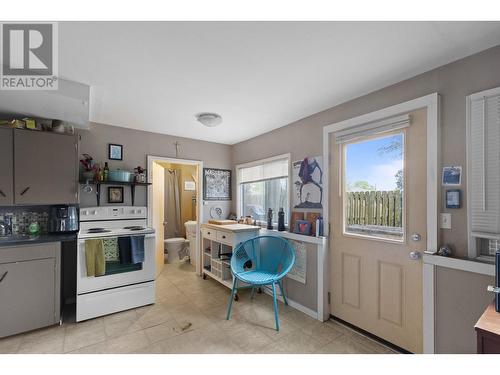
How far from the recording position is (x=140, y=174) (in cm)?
314

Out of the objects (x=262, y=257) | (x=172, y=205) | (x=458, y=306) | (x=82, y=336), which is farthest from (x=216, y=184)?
(x=458, y=306)

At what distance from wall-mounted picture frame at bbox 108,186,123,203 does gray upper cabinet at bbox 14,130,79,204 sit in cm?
48

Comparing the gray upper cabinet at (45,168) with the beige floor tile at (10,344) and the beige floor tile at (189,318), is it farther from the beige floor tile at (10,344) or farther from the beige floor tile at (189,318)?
the beige floor tile at (189,318)

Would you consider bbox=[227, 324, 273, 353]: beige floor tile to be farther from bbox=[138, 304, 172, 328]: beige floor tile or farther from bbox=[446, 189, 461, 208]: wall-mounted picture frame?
bbox=[446, 189, 461, 208]: wall-mounted picture frame

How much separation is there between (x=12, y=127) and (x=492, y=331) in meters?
3.76

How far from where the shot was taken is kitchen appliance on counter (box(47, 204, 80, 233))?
2500mm

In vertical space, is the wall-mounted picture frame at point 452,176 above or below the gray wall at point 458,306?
above

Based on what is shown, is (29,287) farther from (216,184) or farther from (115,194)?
(216,184)

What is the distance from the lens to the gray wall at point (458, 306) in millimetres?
1436

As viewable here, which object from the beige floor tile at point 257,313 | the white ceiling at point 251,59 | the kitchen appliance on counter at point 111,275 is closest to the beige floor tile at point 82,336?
the kitchen appliance on counter at point 111,275

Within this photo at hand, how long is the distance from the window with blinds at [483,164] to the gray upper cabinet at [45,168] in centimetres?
352

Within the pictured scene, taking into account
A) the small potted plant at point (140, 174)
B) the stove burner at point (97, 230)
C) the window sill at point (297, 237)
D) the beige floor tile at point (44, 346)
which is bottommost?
the beige floor tile at point (44, 346)

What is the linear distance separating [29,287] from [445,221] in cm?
352
